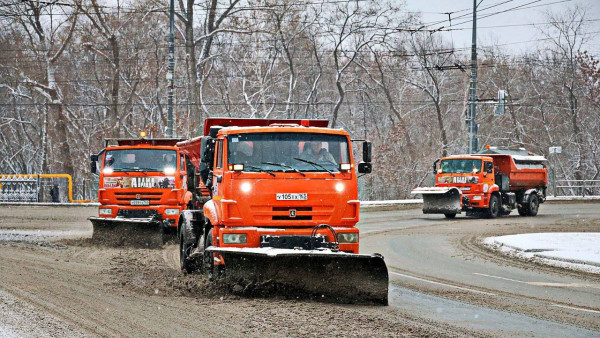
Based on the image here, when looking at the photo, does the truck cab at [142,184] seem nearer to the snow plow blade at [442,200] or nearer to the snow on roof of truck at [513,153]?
the snow plow blade at [442,200]

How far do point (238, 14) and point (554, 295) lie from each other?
123ft

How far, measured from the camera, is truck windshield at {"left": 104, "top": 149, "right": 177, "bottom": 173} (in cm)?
1936

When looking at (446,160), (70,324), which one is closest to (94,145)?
(446,160)

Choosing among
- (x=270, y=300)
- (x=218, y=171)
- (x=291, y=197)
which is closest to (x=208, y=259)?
(x=218, y=171)

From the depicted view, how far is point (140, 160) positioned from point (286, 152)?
29.5ft

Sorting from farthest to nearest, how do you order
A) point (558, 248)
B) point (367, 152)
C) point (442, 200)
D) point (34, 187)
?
1. point (34, 187)
2. point (442, 200)
3. point (558, 248)
4. point (367, 152)

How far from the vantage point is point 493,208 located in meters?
32.0

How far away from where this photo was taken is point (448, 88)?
61.9m

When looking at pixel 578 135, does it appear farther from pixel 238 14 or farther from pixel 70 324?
pixel 70 324

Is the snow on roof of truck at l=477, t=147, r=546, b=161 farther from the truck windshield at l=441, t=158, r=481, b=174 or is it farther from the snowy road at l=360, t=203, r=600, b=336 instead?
the snowy road at l=360, t=203, r=600, b=336

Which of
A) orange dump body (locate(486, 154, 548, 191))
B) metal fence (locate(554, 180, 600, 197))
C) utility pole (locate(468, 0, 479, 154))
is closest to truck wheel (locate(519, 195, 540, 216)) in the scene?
orange dump body (locate(486, 154, 548, 191))

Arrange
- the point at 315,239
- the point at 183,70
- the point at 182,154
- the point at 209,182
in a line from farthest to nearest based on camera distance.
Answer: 1. the point at 183,70
2. the point at 182,154
3. the point at 209,182
4. the point at 315,239

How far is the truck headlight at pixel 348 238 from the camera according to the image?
35.8 feet

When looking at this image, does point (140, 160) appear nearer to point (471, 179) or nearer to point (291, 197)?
point (291, 197)
